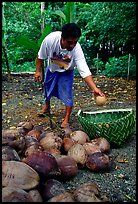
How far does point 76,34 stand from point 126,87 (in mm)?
4823

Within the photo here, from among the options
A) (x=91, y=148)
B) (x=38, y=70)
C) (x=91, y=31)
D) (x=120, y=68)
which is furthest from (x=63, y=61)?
(x=91, y=31)

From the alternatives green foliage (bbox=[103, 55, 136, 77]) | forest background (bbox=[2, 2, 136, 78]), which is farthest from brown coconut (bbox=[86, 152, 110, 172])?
green foliage (bbox=[103, 55, 136, 77])

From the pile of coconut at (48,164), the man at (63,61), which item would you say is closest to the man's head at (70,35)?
the man at (63,61)

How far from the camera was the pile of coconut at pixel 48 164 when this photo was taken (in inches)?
87.4

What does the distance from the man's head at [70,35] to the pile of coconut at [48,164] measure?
101cm

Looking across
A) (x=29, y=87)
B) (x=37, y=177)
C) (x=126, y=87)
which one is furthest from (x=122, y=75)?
(x=37, y=177)

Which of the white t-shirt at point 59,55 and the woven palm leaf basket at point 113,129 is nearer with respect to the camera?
the woven palm leaf basket at point 113,129

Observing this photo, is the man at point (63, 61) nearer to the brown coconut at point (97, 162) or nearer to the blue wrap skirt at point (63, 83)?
the blue wrap skirt at point (63, 83)

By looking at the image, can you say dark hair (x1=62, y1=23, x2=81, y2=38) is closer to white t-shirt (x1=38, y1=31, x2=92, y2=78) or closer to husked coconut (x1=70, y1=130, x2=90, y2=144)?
Answer: white t-shirt (x1=38, y1=31, x2=92, y2=78)

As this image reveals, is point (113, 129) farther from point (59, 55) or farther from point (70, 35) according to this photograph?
point (59, 55)

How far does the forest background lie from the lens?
913 centimetres

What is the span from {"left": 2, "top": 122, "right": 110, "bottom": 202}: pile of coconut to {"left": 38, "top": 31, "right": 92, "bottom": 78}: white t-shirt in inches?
39.3

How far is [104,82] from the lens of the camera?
30.0 ft

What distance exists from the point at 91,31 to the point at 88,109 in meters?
6.73
